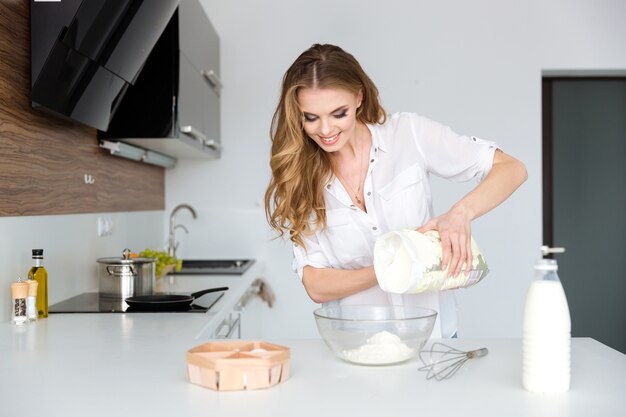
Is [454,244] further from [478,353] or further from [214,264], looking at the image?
[214,264]

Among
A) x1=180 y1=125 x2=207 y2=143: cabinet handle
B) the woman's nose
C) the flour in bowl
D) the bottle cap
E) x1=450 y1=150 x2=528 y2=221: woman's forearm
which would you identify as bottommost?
the flour in bowl

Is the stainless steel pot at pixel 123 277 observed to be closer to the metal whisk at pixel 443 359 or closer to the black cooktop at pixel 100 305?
the black cooktop at pixel 100 305

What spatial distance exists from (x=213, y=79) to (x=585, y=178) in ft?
7.39

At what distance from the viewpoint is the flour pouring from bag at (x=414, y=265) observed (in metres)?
1.35

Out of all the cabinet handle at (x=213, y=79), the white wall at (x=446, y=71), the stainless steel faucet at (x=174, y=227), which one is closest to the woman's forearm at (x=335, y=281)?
the cabinet handle at (x=213, y=79)

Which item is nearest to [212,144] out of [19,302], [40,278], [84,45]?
[84,45]

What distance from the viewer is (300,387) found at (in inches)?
48.6

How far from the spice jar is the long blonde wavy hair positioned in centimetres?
69

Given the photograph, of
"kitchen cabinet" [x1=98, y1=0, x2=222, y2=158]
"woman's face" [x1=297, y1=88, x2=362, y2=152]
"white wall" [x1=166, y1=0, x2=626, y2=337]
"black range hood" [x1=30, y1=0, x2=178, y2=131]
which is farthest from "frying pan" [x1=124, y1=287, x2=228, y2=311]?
"white wall" [x1=166, y1=0, x2=626, y2=337]

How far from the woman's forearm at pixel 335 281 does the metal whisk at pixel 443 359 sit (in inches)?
9.9

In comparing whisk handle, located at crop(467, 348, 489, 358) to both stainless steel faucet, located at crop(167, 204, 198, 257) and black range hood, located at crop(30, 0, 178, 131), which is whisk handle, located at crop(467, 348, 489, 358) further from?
stainless steel faucet, located at crop(167, 204, 198, 257)

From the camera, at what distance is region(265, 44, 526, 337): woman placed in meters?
1.77

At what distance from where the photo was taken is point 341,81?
5.78ft

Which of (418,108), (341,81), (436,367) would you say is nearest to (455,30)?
(418,108)
